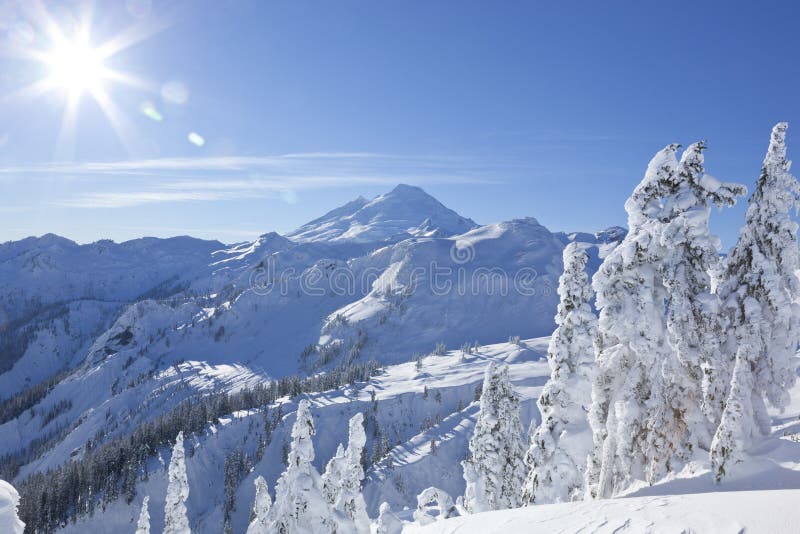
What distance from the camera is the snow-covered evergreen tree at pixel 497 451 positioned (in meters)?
27.3

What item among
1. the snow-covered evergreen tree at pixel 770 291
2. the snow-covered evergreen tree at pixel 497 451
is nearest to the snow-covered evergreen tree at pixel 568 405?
the snow-covered evergreen tree at pixel 770 291

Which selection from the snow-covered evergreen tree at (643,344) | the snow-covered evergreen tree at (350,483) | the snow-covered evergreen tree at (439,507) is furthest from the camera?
the snow-covered evergreen tree at (439,507)

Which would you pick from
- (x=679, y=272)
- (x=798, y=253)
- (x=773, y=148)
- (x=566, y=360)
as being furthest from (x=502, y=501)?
(x=773, y=148)

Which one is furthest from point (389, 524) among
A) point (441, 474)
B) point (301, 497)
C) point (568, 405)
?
point (441, 474)

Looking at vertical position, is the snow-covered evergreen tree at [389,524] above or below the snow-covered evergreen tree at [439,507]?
above

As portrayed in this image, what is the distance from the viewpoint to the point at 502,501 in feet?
89.2

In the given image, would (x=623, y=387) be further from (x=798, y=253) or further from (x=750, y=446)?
(x=798, y=253)

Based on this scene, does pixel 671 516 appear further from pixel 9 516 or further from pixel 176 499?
pixel 176 499

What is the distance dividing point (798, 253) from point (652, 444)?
977 centimetres

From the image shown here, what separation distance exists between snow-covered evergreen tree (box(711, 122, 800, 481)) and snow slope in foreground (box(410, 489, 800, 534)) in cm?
831

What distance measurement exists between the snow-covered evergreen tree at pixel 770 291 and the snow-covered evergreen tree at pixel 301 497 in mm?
17009

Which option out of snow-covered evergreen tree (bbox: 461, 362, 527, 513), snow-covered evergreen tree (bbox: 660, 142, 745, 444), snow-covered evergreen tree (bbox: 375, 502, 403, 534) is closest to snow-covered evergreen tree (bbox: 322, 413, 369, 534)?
snow-covered evergreen tree (bbox: 375, 502, 403, 534)

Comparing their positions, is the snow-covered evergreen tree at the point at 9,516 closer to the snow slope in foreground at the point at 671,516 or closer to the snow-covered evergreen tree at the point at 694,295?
the snow slope in foreground at the point at 671,516

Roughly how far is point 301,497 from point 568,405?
1195cm
